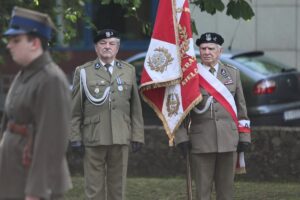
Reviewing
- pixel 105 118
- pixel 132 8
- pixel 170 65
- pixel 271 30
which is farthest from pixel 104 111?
pixel 271 30

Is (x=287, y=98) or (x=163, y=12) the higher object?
(x=163, y=12)

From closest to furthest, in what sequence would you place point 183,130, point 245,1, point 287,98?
point 183,130 → point 245,1 → point 287,98

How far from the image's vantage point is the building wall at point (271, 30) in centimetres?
1833

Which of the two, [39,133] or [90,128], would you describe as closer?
[39,133]

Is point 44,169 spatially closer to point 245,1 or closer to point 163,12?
point 163,12

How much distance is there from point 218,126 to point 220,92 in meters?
0.32

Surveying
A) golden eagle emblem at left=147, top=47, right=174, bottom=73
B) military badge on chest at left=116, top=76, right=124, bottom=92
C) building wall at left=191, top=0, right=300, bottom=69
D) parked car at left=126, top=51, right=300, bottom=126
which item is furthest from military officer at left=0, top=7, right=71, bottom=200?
building wall at left=191, top=0, right=300, bottom=69

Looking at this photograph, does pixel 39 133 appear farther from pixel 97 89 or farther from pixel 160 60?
pixel 160 60

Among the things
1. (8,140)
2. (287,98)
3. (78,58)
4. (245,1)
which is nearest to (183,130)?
(245,1)

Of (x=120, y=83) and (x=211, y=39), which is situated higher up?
(x=211, y=39)

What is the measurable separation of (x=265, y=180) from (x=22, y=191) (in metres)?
6.71

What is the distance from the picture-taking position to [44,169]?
5.41m

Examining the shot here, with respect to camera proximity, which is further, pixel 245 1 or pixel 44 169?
pixel 245 1

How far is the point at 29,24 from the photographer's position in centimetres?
568
